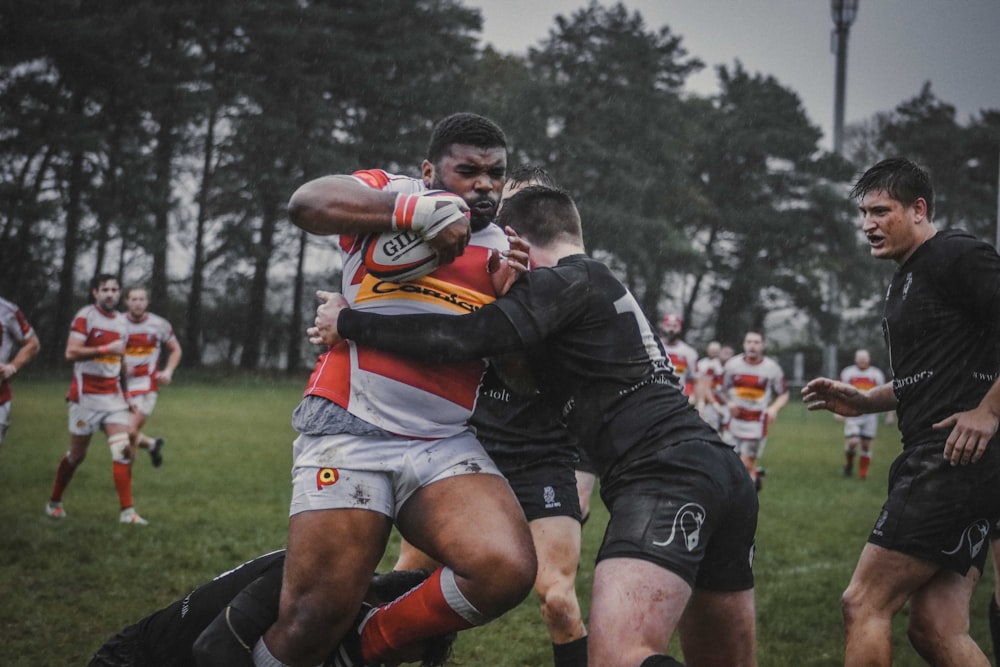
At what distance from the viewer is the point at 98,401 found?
9805mm

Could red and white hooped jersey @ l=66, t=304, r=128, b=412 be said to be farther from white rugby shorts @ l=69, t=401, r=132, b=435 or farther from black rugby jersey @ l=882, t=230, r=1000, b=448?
black rugby jersey @ l=882, t=230, r=1000, b=448

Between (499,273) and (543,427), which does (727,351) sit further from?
(499,273)

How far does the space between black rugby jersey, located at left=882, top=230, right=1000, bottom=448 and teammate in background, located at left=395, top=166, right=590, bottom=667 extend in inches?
61.8

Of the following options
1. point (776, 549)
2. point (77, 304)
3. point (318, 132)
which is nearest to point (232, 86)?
point (318, 132)

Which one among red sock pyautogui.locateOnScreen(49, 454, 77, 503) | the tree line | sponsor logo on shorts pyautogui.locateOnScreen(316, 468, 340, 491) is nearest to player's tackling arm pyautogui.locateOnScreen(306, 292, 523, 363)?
sponsor logo on shorts pyautogui.locateOnScreen(316, 468, 340, 491)

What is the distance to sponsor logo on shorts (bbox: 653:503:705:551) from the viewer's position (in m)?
3.21

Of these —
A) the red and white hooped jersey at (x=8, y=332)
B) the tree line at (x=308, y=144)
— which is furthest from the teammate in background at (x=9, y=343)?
the tree line at (x=308, y=144)

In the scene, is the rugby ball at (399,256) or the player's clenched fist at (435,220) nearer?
the player's clenched fist at (435,220)

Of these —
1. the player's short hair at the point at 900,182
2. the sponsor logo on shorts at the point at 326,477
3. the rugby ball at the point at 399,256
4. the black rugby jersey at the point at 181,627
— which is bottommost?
the black rugby jersey at the point at 181,627

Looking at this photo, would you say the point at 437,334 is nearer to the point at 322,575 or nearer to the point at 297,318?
the point at 322,575

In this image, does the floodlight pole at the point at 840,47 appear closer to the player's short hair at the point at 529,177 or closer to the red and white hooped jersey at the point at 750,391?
the red and white hooped jersey at the point at 750,391

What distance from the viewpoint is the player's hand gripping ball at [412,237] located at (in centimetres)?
328

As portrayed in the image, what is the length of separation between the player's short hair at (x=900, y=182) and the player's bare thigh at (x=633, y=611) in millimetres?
2038

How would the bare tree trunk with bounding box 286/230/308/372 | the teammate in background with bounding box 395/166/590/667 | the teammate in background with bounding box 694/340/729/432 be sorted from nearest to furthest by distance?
the teammate in background with bounding box 395/166/590/667, the teammate in background with bounding box 694/340/729/432, the bare tree trunk with bounding box 286/230/308/372
